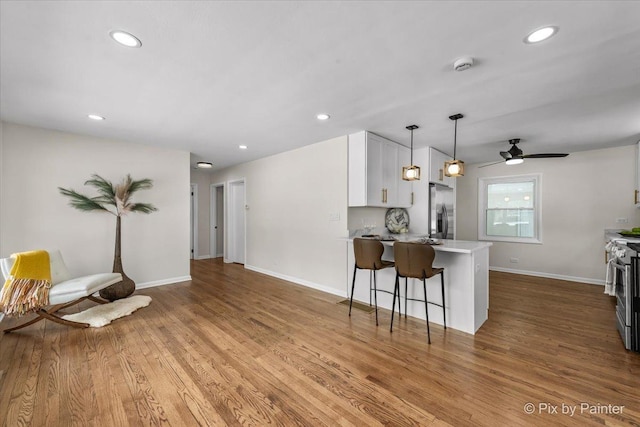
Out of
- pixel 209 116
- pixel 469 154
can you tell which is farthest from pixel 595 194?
pixel 209 116

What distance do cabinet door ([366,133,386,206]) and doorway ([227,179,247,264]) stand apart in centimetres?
374

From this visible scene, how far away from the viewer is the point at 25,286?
2738 millimetres

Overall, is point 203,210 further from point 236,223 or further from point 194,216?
point 236,223

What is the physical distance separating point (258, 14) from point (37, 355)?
11.1 ft

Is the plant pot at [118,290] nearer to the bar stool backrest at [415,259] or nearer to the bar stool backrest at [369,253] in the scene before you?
A: the bar stool backrest at [369,253]

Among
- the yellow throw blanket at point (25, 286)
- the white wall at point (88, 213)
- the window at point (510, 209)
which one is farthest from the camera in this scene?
the window at point (510, 209)

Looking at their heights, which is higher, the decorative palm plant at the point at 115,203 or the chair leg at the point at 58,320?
the decorative palm plant at the point at 115,203

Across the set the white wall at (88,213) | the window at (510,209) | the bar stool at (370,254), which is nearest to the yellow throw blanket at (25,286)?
the white wall at (88,213)

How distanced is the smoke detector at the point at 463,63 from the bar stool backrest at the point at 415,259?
5.20 feet

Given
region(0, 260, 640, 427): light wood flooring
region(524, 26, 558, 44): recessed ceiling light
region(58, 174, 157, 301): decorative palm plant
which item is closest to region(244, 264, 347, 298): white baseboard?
region(0, 260, 640, 427): light wood flooring

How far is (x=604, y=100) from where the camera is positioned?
9.28ft

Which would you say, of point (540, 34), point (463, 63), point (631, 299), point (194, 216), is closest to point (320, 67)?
point (463, 63)

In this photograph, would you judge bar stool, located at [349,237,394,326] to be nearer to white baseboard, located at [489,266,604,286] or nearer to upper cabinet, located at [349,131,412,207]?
upper cabinet, located at [349,131,412,207]

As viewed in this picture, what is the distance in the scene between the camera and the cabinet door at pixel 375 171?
404cm
